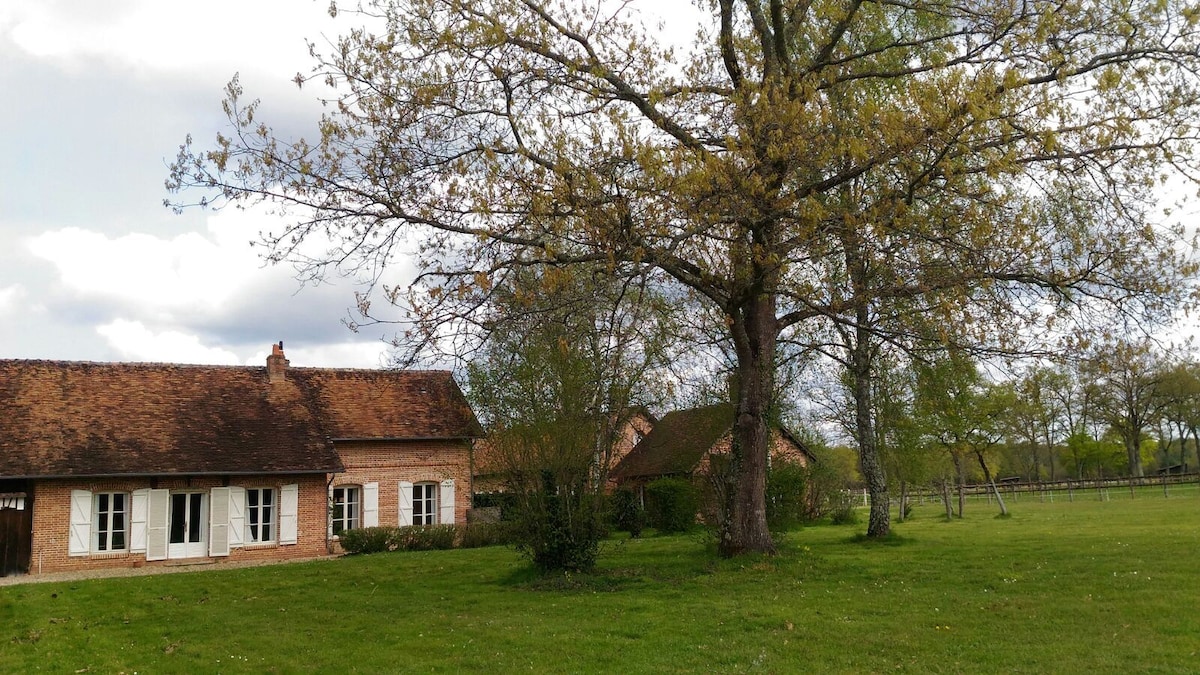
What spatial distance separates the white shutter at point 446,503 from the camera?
26.9 metres

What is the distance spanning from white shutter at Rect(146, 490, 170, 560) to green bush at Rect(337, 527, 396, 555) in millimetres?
4281

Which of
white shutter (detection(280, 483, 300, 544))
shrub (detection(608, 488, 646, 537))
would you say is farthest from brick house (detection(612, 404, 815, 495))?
white shutter (detection(280, 483, 300, 544))

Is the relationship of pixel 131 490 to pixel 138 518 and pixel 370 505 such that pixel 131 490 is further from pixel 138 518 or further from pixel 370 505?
pixel 370 505

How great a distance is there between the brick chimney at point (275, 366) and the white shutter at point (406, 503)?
4.97 m

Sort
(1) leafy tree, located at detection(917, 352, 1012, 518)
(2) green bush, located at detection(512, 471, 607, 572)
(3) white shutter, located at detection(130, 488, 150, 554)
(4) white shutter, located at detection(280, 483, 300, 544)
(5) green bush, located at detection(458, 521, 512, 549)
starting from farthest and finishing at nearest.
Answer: (5) green bush, located at detection(458, 521, 512, 549) → (4) white shutter, located at detection(280, 483, 300, 544) → (3) white shutter, located at detection(130, 488, 150, 554) → (2) green bush, located at detection(512, 471, 607, 572) → (1) leafy tree, located at detection(917, 352, 1012, 518)

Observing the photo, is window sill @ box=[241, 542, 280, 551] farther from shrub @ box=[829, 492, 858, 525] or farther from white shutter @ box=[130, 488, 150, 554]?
shrub @ box=[829, 492, 858, 525]

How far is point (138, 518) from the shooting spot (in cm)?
2100

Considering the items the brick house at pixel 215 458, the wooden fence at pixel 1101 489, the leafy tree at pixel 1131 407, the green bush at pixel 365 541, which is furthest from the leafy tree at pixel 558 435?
the leafy tree at pixel 1131 407

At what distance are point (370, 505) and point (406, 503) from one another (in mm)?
1114

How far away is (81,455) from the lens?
67.3 ft

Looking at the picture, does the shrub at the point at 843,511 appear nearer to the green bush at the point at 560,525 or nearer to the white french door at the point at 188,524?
the green bush at the point at 560,525

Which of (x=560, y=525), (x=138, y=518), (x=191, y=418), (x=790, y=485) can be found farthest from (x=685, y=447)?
(x=138, y=518)


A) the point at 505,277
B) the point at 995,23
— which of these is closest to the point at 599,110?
the point at 505,277

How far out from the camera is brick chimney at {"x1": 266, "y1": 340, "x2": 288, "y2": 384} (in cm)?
2632
